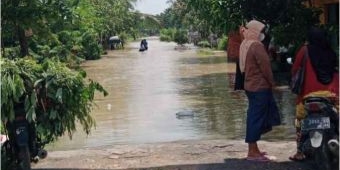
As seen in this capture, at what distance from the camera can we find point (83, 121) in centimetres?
627

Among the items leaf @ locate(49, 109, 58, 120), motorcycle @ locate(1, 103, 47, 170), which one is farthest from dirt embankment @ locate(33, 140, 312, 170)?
leaf @ locate(49, 109, 58, 120)

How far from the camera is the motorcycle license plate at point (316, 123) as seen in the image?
551 cm

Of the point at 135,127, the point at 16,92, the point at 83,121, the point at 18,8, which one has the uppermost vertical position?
the point at 18,8

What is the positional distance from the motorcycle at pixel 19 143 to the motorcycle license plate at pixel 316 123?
2779mm

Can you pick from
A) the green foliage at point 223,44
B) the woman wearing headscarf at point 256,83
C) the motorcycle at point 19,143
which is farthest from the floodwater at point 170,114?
the green foliage at point 223,44

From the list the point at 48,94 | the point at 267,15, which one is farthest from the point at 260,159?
the point at 267,15

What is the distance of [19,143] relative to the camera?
5.73m

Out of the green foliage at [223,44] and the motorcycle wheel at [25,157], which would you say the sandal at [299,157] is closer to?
the motorcycle wheel at [25,157]

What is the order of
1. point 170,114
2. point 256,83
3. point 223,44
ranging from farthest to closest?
point 223,44 < point 170,114 < point 256,83

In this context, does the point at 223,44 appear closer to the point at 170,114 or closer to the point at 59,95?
the point at 170,114

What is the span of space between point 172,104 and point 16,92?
25.6 ft

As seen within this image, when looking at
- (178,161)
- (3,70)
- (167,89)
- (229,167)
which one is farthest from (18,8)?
(167,89)

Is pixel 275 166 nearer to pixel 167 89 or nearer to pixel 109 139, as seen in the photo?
pixel 109 139

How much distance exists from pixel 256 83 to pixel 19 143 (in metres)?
2.60
